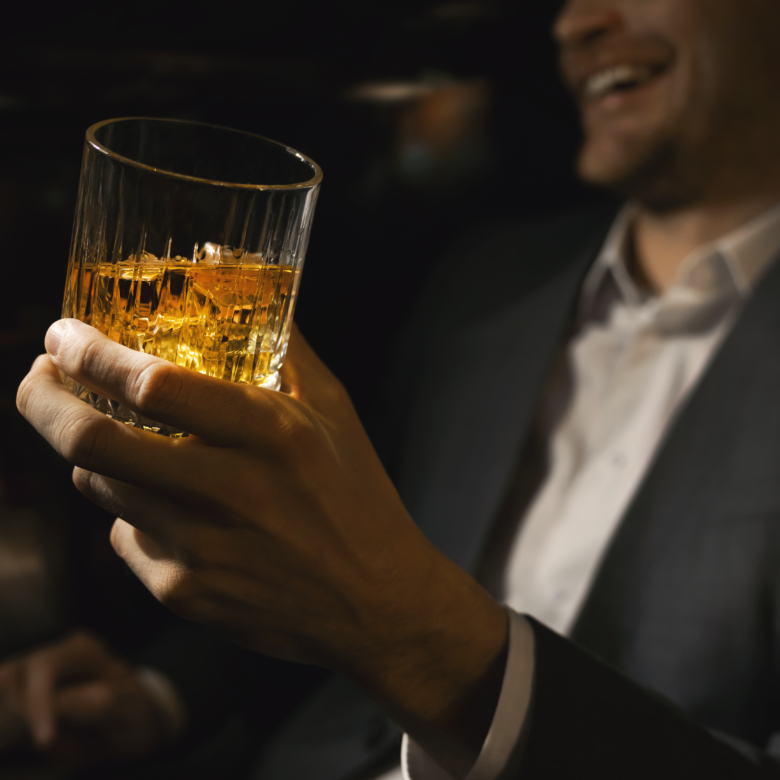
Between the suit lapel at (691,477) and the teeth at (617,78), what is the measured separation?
1.76 feet

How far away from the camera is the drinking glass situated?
478 millimetres

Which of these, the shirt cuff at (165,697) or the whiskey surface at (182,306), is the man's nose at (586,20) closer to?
the whiskey surface at (182,306)

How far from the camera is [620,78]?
47.8 inches

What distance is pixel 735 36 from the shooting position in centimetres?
115

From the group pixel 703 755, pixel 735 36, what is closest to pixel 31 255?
pixel 703 755

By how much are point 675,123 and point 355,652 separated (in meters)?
1.12

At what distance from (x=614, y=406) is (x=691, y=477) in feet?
0.89

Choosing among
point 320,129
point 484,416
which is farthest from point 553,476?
point 320,129

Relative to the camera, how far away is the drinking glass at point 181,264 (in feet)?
1.57

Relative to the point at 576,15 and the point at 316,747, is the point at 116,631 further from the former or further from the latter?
the point at 576,15

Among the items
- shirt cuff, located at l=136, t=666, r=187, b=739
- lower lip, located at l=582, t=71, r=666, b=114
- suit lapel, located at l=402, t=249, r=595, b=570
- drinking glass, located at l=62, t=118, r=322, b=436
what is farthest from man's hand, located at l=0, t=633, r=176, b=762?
lower lip, located at l=582, t=71, r=666, b=114

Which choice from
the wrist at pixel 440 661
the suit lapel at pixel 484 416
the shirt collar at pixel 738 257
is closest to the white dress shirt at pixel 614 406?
the shirt collar at pixel 738 257

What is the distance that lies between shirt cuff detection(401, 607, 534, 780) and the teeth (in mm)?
1060

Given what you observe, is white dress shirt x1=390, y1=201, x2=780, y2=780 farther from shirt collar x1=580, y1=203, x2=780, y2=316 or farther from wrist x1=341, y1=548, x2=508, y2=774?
wrist x1=341, y1=548, x2=508, y2=774
